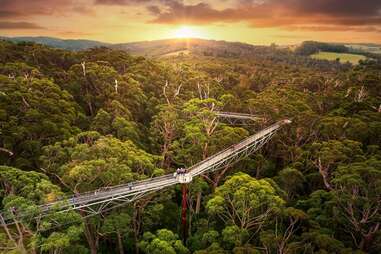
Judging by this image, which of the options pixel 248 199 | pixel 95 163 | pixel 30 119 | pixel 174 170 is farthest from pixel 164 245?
pixel 30 119

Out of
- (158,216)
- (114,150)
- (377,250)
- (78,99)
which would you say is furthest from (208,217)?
(78,99)

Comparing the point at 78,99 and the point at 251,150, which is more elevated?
the point at 78,99

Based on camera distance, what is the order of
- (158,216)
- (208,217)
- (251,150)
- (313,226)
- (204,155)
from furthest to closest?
(251,150) < (204,155) < (208,217) < (158,216) < (313,226)

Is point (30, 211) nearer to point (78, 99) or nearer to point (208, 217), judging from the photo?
point (208, 217)

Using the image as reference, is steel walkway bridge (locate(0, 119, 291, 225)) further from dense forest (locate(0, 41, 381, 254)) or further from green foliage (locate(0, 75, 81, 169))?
green foliage (locate(0, 75, 81, 169))

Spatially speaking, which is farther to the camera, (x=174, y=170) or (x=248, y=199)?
(x=174, y=170)

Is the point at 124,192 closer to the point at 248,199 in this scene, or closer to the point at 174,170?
the point at 248,199
